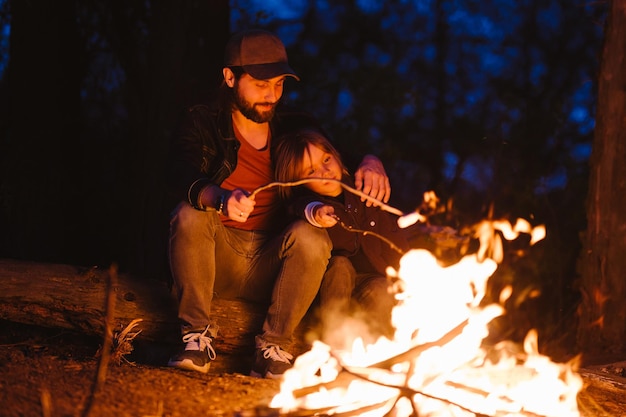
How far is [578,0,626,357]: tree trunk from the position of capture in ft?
16.2

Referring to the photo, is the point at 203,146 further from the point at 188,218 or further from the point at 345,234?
the point at 345,234

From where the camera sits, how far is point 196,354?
11.8 feet

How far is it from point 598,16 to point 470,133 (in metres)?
2.30

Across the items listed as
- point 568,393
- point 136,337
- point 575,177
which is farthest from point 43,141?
point 575,177

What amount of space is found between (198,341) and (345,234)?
37.2 inches

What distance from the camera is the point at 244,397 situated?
332cm

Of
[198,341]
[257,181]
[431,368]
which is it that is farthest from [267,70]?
[431,368]

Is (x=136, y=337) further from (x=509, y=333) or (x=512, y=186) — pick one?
(x=512, y=186)

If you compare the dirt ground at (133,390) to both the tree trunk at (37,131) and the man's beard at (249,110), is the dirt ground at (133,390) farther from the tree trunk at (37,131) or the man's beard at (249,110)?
the tree trunk at (37,131)

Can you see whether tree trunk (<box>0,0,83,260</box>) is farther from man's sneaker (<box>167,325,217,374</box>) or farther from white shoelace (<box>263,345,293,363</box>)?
white shoelace (<box>263,345,293,363</box>)

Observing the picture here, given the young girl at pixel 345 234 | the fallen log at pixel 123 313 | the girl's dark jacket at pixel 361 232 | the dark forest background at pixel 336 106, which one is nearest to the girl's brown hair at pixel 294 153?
the young girl at pixel 345 234

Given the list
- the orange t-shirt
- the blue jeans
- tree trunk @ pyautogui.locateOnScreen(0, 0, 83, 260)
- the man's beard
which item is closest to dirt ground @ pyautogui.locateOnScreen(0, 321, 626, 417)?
the blue jeans

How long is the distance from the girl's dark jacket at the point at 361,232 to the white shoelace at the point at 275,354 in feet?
2.01

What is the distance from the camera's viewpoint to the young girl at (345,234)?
389cm
